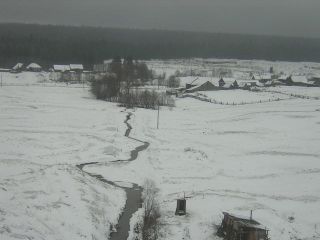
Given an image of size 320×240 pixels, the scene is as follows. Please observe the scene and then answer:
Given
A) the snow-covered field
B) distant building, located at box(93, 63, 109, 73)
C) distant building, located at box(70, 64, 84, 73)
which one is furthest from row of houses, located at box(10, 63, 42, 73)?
the snow-covered field

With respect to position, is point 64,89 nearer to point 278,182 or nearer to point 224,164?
point 224,164

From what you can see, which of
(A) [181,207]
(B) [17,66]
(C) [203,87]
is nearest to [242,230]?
(A) [181,207]

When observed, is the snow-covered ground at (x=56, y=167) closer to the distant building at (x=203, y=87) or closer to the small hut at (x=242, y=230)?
the small hut at (x=242, y=230)

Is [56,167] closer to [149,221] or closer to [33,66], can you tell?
[149,221]

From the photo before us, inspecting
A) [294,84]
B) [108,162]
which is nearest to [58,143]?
[108,162]

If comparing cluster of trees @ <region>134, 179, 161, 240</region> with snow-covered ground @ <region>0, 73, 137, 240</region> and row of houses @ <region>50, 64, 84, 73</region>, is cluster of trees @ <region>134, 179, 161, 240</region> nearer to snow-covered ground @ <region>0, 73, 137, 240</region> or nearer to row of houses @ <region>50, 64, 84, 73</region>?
snow-covered ground @ <region>0, 73, 137, 240</region>

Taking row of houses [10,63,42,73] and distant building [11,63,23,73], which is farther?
row of houses [10,63,42,73]
